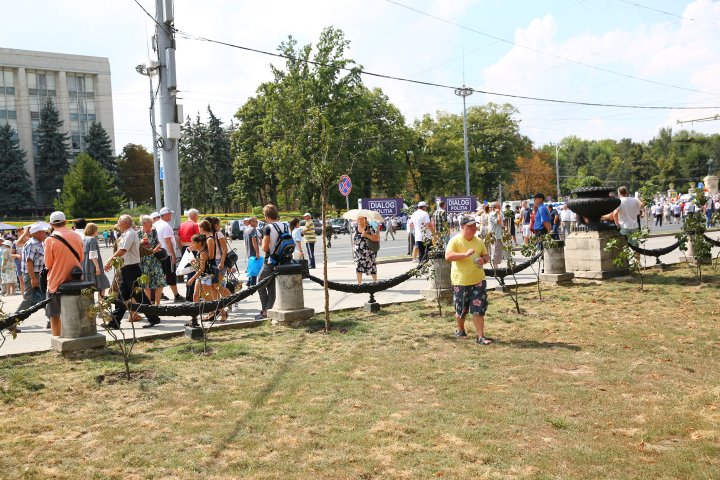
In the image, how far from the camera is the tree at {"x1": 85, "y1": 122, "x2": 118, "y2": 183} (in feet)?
251

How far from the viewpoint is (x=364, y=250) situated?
13.4m

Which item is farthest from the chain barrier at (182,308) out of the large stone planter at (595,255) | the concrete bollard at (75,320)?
the large stone planter at (595,255)

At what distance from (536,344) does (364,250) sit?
18.6 feet

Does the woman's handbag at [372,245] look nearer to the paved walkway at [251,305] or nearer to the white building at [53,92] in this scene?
the paved walkway at [251,305]

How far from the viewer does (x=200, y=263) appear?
9867 mm

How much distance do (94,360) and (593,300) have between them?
8.07m

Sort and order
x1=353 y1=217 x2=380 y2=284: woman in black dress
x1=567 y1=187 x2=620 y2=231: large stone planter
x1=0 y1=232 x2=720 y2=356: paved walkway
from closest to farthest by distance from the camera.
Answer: x1=0 y1=232 x2=720 y2=356: paved walkway
x1=353 y1=217 x2=380 y2=284: woman in black dress
x1=567 y1=187 x2=620 y2=231: large stone planter

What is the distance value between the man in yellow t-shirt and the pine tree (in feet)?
241

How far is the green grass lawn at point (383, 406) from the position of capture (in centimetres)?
464

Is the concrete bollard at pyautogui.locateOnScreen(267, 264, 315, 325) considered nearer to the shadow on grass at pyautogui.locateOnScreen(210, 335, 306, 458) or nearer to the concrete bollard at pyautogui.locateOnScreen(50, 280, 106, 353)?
the shadow on grass at pyautogui.locateOnScreen(210, 335, 306, 458)

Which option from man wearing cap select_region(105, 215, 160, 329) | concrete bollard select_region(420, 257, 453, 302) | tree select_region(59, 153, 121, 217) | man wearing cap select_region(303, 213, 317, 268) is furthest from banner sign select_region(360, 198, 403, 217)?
tree select_region(59, 153, 121, 217)

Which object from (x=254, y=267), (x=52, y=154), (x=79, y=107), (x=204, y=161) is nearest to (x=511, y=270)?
(x=254, y=267)

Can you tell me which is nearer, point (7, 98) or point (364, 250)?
point (364, 250)

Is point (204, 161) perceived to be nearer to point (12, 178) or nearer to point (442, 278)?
point (12, 178)
